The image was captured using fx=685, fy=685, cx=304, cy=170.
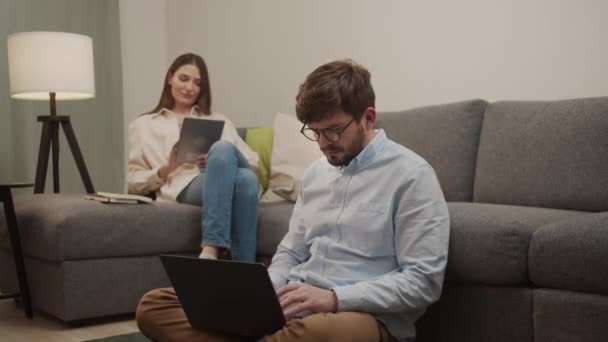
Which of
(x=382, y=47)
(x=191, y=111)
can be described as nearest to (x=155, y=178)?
(x=191, y=111)

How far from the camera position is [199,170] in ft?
9.41

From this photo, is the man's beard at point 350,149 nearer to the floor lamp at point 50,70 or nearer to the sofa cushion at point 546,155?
the sofa cushion at point 546,155

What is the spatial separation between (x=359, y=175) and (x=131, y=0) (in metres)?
3.26

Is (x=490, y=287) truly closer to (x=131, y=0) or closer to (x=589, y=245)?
(x=589, y=245)

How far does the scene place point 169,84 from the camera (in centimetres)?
315

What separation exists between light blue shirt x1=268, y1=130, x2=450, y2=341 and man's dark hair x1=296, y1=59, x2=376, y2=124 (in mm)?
113

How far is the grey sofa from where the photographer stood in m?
1.50

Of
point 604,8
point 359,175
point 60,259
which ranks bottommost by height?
point 60,259

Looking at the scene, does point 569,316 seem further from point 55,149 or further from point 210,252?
point 55,149

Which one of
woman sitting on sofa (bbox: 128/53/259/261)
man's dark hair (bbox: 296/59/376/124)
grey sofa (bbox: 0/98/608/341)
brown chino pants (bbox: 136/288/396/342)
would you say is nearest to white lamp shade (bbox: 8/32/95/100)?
woman sitting on sofa (bbox: 128/53/259/261)

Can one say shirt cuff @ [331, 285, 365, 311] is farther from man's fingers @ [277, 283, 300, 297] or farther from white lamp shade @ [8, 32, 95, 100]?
white lamp shade @ [8, 32, 95, 100]

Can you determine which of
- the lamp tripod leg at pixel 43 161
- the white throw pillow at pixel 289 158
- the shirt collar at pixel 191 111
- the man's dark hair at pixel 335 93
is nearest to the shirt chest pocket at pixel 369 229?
the man's dark hair at pixel 335 93

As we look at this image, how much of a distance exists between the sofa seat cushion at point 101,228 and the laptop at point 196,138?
0.21m

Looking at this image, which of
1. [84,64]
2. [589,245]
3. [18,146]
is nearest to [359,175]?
[589,245]
